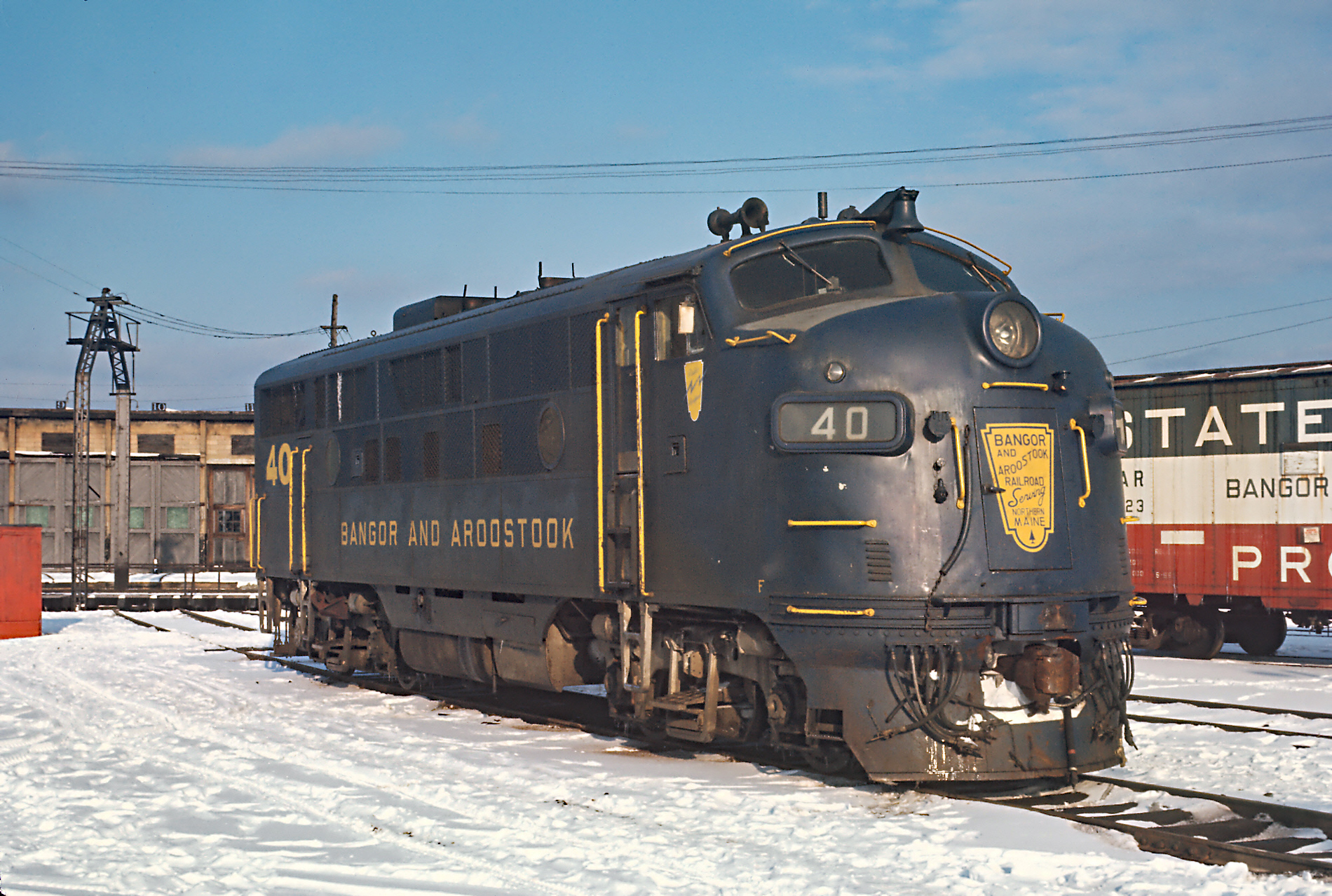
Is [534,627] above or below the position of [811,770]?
above

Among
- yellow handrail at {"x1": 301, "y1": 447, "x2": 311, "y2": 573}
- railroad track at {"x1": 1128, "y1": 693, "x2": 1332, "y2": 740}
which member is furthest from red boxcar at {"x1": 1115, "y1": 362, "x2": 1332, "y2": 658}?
yellow handrail at {"x1": 301, "y1": 447, "x2": 311, "y2": 573}

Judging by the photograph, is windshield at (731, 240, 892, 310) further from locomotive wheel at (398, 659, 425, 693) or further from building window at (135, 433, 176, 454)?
building window at (135, 433, 176, 454)

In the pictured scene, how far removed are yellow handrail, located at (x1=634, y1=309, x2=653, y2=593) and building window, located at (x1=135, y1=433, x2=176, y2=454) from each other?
4081 cm

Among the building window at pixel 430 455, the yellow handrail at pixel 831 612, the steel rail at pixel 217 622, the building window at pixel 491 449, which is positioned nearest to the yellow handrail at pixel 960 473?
the yellow handrail at pixel 831 612

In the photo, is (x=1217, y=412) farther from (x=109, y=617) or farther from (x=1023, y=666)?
(x=109, y=617)

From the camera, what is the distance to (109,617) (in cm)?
2792

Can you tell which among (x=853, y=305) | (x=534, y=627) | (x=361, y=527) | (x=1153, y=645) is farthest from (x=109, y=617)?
(x=853, y=305)

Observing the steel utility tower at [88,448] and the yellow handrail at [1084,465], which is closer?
the yellow handrail at [1084,465]

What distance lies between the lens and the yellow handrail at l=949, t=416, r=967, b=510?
8.61 meters

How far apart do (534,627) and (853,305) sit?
454 centimetres

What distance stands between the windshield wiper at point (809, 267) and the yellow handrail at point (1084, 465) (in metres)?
2.01

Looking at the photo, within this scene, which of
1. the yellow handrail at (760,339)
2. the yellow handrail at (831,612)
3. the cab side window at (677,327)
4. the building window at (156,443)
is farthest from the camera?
the building window at (156,443)

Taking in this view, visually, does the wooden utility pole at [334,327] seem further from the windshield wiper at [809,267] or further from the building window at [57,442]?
the windshield wiper at [809,267]

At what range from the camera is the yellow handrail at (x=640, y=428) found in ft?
33.1
